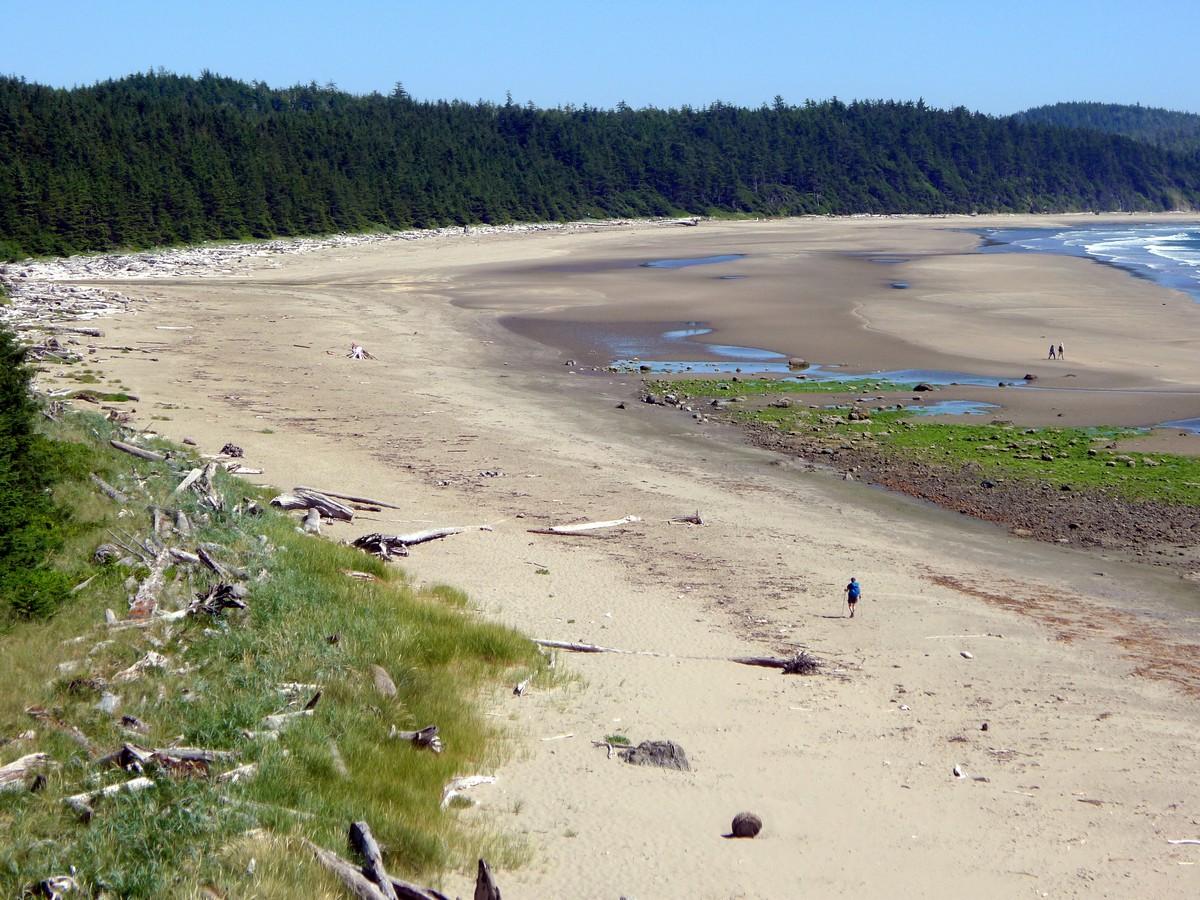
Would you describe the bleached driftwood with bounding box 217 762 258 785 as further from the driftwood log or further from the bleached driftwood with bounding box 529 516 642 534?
the bleached driftwood with bounding box 529 516 642 534

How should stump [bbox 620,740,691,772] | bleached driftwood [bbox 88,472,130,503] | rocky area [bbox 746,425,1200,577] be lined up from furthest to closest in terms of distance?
rocky area [bbox 746,425,1200,577] < bleached driftwood [bbox 88,472,130,503] < stump [bbox 620,740,691,772]

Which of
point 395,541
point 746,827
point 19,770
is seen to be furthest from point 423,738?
point 395,541

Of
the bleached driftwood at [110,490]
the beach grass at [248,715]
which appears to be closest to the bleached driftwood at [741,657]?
the beach grass at [248,715]

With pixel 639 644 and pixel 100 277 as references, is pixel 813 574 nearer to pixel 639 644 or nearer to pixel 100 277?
pixel 639 644

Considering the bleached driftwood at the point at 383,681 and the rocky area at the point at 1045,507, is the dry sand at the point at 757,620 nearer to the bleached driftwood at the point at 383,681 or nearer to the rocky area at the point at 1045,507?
the rocky area at the point at 1045,507

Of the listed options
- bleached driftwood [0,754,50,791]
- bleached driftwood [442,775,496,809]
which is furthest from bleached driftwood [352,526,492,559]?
bleached driftwood [0,754,50,791]

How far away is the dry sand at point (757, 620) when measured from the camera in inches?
304

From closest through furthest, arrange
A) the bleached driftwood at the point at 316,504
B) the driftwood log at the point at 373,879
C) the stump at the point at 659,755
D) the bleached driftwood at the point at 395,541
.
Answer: the driftwood log at the point at 373,879, the stump at the point at 659,755, the bleached driftwood at the point at 395,541, the bleached driftwood at the point at 316,504

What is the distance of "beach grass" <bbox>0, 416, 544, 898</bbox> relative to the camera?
6.11 meters

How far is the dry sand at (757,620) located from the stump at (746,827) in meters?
0.13

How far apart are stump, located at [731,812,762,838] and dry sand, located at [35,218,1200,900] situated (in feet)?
0.44

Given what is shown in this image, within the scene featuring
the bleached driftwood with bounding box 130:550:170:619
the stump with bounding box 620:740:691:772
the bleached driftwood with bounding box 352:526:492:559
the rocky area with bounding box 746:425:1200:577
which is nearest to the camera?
the stump with bounding box 620:740:691:772

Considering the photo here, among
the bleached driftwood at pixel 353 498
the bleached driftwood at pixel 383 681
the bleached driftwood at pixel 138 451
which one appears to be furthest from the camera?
the bleached driftwood at pixel 353 498

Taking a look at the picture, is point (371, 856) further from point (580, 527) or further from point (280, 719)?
point (580, 527)
